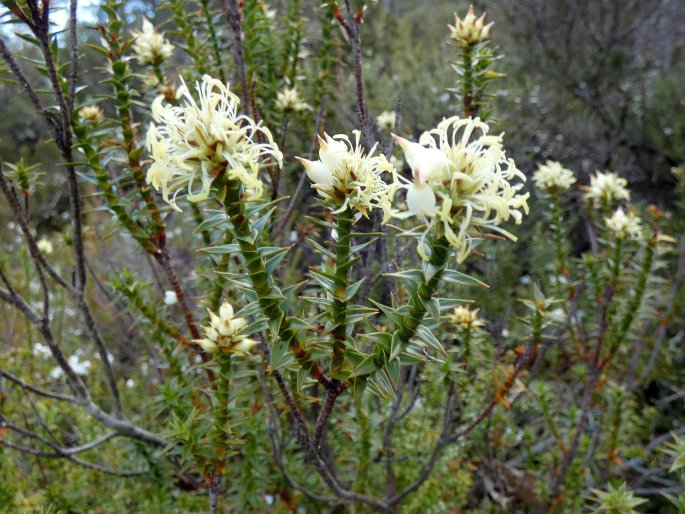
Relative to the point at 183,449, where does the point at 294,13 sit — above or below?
above

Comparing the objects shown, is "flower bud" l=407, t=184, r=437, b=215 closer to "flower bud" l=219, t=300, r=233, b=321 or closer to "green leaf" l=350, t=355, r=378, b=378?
"green leaf" l=350, t=355, r=378, b=378

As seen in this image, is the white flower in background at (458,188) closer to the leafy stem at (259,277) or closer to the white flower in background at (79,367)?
the leafy stem at (259,277)

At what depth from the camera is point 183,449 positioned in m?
1.47

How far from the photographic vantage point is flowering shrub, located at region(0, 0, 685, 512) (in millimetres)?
916

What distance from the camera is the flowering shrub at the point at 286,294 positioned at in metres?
0.92

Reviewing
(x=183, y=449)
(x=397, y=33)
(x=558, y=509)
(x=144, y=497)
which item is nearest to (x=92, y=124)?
(x=183, y=449)

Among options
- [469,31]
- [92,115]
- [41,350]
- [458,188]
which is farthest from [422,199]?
[41,350]

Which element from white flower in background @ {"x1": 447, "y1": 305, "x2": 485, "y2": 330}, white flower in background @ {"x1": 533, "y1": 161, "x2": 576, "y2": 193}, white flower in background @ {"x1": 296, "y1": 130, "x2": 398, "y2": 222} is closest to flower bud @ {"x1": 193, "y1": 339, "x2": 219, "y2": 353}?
white flower in background @ {"x1": 296, "y1": 130, "x2": 398, "y2": 222}

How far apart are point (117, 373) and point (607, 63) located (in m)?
6.25

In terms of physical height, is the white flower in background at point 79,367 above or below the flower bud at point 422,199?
below

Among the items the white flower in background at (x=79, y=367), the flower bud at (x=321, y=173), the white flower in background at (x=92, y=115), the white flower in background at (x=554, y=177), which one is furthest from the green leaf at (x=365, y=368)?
the white flower in background at (x=79, y=367)

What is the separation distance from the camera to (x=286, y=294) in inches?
41.0

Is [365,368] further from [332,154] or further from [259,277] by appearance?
[332,154]

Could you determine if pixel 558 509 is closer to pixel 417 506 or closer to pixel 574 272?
pixel 417 506
